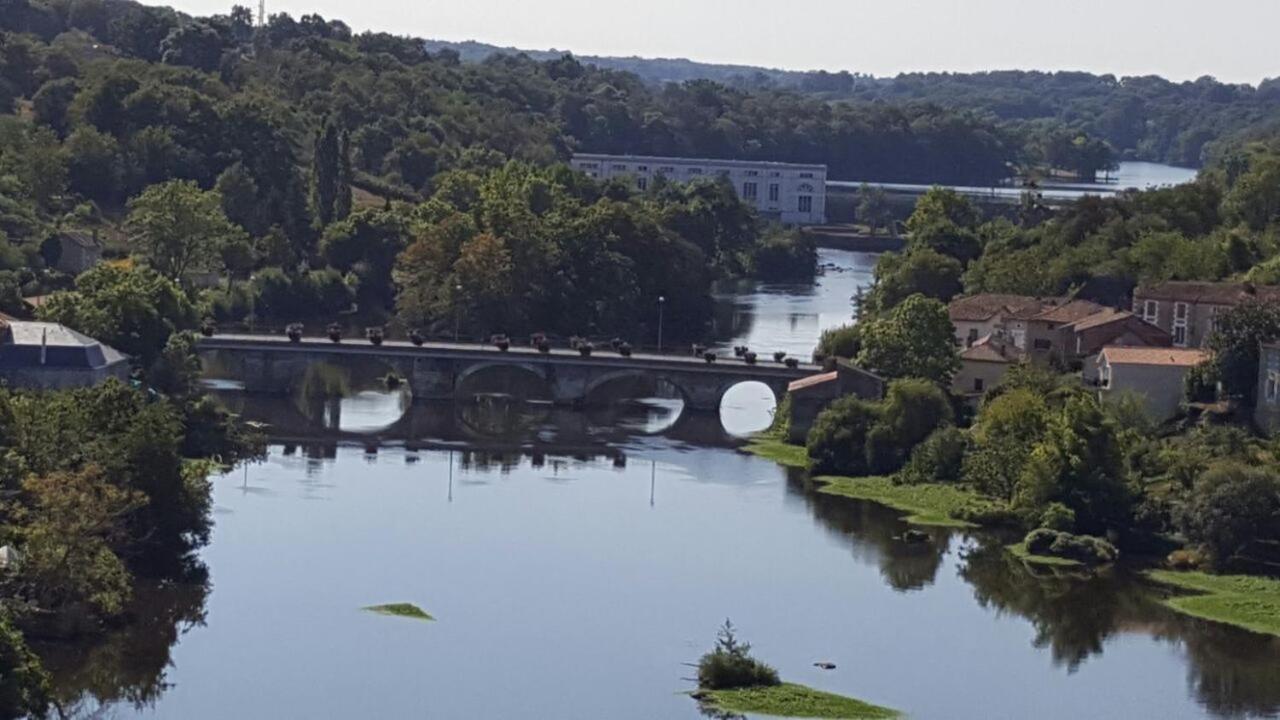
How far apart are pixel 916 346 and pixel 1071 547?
20.4 meters

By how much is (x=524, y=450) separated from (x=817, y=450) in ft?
29.0

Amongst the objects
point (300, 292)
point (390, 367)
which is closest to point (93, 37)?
point (300, 292)

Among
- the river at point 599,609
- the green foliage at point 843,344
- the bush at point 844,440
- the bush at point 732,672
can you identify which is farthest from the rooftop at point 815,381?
the bush at point 732,672

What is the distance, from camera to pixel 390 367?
327 ft

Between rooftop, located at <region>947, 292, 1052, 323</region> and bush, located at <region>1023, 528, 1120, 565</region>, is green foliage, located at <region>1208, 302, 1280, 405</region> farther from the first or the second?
rooftop, located at <region>947, 292, 1052, 323</region>

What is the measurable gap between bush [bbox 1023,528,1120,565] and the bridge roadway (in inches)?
987

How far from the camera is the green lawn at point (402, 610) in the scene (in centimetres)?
5953

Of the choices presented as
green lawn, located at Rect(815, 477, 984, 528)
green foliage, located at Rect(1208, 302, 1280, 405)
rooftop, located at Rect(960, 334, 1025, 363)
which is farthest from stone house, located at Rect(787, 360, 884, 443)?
green foliage, located at Rect(1208, 302, 1280, 405)

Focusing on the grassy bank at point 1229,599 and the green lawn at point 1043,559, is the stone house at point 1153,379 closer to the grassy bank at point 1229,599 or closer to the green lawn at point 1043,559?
the green lawn at point 1043,559

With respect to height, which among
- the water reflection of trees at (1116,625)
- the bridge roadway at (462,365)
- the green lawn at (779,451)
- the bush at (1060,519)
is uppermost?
the bridge roadway at (462,365)

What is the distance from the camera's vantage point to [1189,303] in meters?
93.9

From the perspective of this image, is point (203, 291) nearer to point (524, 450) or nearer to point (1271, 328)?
point (524, 450)

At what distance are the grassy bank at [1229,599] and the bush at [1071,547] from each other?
1.67m

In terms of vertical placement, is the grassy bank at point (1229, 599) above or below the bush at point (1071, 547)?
below
